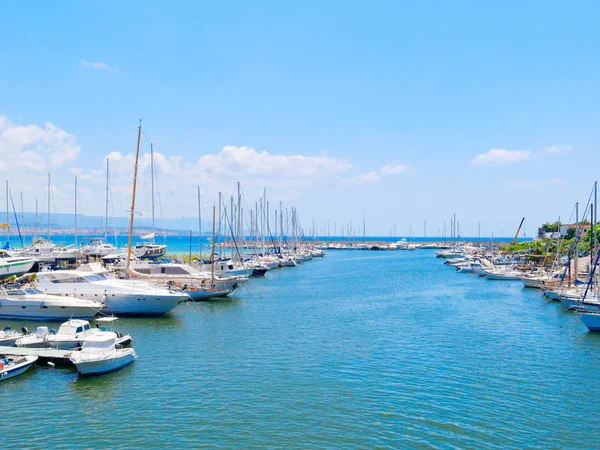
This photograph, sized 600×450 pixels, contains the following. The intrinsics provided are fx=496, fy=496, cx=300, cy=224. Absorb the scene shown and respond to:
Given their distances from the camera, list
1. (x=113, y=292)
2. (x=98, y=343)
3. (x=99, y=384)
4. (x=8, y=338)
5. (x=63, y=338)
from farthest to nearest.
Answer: (x=113, y=292) < (x=8, y=338) < (x=63, y=338) < (x=98, y=343) < (x=99, y=384)

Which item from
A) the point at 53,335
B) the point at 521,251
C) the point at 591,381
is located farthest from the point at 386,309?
the point at 521,251

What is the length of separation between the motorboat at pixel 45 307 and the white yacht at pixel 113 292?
2.41m

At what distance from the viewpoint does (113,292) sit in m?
44.9

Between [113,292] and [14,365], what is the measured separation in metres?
17.8

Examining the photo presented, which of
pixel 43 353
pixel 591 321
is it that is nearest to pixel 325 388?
pixel 43 353

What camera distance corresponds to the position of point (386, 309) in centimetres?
5397

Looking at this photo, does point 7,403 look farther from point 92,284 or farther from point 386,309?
point 386,309

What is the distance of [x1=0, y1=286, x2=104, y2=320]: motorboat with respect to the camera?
41.6 metres

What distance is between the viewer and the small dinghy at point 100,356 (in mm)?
27406

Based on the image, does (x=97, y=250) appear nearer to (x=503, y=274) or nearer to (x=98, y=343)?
(x=98, y=343)

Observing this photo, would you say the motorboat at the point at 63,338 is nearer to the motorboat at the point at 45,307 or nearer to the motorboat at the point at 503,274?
the motorboat at the point at 45,307

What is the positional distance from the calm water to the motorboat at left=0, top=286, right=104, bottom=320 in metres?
4.15

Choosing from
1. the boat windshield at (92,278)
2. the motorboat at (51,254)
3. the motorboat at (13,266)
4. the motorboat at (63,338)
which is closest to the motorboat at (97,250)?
the motorboat at (51,254)

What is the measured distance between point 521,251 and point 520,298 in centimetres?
6829
